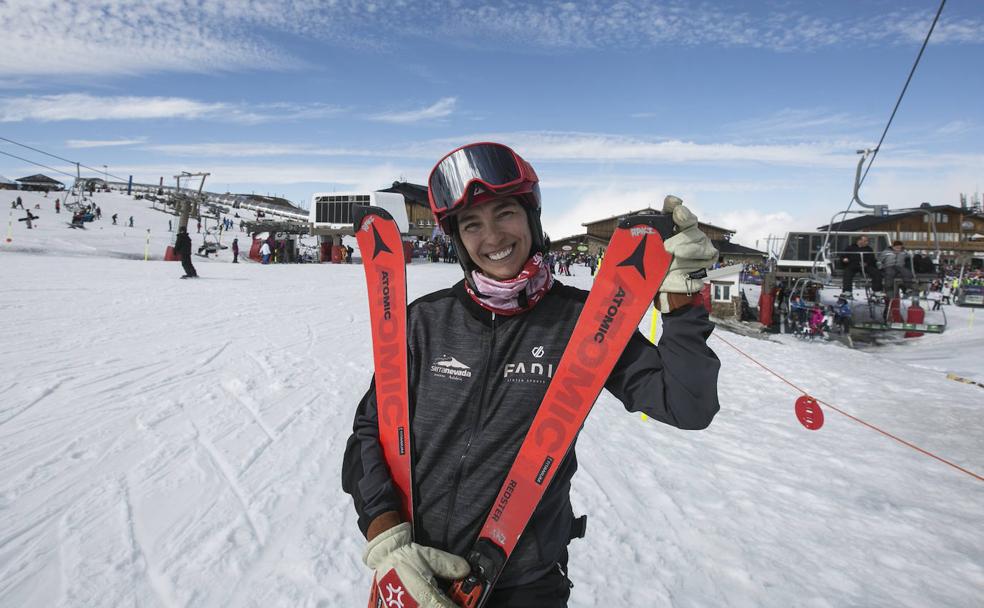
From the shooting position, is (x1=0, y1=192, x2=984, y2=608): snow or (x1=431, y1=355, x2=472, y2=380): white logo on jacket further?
(x1=0, y1=192, x2=984, y2=608): snow

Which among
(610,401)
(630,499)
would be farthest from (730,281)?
(630,499)

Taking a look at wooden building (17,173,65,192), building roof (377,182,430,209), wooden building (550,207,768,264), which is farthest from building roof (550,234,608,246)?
wooden building (17,173,65,192)

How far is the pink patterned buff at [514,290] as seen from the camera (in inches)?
66.8

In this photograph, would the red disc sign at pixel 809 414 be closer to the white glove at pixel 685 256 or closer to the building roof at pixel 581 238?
the white glove at pixel 685 256

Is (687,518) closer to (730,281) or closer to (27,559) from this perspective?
(27,559)

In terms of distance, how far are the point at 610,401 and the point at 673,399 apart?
552cm

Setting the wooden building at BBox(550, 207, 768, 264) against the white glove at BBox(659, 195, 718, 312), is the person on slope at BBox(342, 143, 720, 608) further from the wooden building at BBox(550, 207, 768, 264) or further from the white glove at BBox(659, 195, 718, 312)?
the wooden building at BBox(550, 207, 768, 264)

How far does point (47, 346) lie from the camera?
689cm

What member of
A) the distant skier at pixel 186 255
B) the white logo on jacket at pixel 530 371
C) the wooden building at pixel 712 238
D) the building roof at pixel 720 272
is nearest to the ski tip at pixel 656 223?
the building roof at pixel 720 272

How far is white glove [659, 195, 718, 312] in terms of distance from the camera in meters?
1.50

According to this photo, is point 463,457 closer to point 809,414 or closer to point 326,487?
point 326,487

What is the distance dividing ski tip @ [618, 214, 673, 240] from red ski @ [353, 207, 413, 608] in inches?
35.1

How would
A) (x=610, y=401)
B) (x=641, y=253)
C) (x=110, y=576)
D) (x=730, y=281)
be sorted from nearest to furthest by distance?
(x=641, y=253)
(x=110, y=576)
(x=610, y=401)
(x=730, y=281)

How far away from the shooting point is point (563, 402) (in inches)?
66.1
